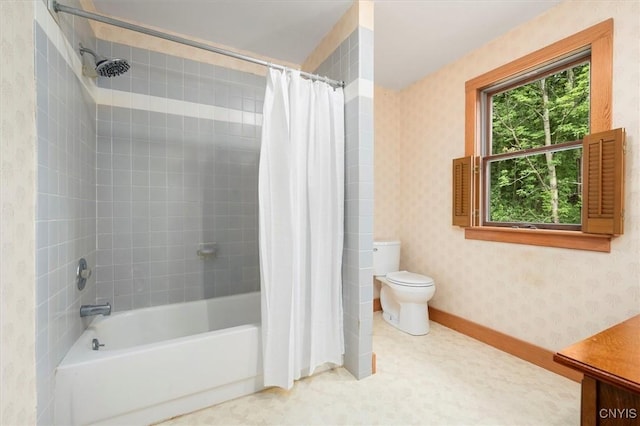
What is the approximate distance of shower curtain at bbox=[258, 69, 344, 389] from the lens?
4.99 feet

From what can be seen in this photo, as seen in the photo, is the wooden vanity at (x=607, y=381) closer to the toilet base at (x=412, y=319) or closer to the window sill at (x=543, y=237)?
the window sill at (x=543, y=237)

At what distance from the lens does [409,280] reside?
233 cm

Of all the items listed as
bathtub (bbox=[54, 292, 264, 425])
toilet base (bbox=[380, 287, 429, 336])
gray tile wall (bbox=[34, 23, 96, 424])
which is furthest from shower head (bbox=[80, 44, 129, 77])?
toilet base (bbox=[380, 287, 429, 336])

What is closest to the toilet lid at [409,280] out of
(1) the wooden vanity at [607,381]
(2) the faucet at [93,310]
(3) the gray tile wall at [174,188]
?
(3) the gray tile wall at [174,188]

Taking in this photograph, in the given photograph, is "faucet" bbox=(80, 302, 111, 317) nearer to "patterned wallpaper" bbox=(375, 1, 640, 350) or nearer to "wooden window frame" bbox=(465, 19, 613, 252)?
"patterned wallpaper" bbox=(375, 1, 640, 350)

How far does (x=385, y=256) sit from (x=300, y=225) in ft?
4.32

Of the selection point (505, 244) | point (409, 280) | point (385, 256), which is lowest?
point (409, 280)

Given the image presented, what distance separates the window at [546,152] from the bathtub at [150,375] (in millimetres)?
1972

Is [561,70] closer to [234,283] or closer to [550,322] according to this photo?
[550,322]

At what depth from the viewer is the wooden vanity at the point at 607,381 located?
0.67 m

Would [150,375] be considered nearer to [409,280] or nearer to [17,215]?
[17,215]

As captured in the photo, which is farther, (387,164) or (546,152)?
(387,164)

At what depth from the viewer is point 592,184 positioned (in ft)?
5.05

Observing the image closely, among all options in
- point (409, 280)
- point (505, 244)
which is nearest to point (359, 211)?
point (409, 280)
